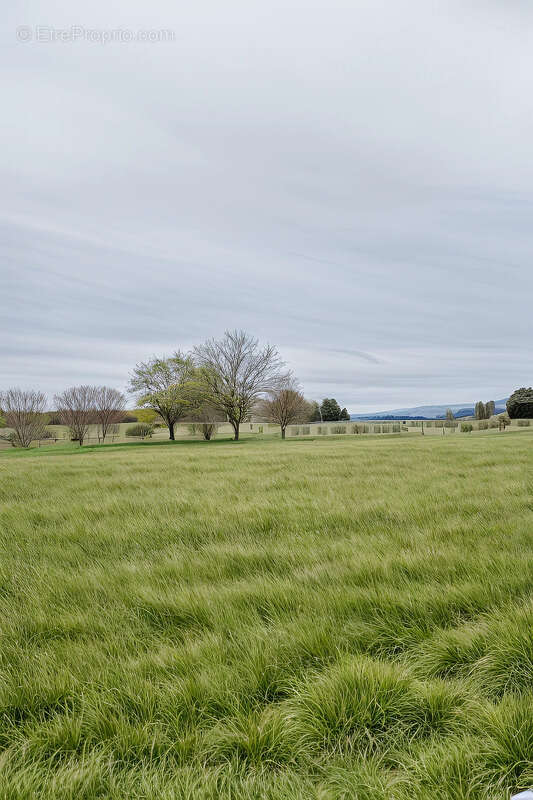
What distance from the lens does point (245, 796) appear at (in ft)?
4.66

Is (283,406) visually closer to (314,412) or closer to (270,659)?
(314,412)

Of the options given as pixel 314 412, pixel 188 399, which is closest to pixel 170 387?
pixel 188 399

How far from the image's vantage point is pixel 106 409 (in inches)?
2053

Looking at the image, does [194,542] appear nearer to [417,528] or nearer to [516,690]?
[417,528]

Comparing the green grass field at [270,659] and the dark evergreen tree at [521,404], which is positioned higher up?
the dark evergreen tree at [521,404]

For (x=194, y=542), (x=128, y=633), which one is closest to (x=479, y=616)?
(x=128, y=633)

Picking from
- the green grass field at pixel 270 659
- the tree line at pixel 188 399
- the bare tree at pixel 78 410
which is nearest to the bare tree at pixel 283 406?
the tree line at pixel 188 399

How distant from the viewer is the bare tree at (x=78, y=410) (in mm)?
48062

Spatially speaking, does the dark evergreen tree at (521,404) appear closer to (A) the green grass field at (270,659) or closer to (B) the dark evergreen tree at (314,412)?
(B) the dark evergreen tree at (314,412)

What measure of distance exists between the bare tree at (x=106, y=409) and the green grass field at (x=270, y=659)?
1965 inches

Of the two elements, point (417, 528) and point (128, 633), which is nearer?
point (128, 633)

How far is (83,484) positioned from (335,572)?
20.8 feet

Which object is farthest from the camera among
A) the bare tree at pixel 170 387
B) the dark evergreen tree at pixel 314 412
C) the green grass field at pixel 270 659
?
the dark evergreen tree at pixel 314 412

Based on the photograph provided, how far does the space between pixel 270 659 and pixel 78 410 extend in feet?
175
